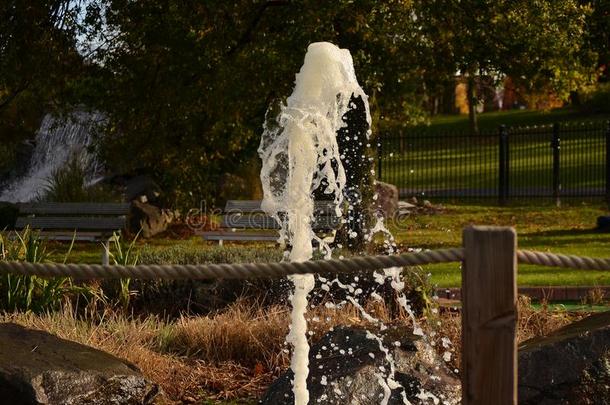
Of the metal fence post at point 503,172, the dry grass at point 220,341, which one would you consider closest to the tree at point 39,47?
the dry grass at point 220,341

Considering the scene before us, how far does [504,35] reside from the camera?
53.4 feet

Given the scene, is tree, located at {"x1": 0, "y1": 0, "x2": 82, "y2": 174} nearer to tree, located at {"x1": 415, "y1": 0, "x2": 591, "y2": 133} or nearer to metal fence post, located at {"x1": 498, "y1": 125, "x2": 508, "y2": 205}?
tree, located at {"x1": 415, "y1": 0, "x2": 591, "y2": 133}

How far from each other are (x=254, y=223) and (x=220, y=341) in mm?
7436

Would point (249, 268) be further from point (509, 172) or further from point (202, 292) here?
point (509, 172)

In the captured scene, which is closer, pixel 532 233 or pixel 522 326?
pixel 522 326

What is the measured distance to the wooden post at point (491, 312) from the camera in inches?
144

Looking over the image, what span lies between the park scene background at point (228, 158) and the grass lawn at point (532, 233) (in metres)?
0.06

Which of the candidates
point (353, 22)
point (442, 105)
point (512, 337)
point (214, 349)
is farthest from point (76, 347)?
point (442, 105)

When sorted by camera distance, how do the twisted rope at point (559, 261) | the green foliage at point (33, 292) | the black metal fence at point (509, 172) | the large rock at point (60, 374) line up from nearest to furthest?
the twisted rope at point (559, 261)
the large rock at point (60, 374)
the green foliage at point (33, 292)
the black metal fence at point (509, 172)

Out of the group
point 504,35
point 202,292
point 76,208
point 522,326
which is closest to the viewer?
point 522,326

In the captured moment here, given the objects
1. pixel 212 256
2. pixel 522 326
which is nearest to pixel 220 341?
pixel 522 326

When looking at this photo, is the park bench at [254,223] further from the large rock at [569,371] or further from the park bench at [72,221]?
the large rock at [569,371]

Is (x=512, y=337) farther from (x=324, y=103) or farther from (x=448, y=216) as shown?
(x=448, y=216)

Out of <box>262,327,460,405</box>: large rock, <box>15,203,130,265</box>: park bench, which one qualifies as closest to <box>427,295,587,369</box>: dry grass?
<box>262,327,460,405</box>: large rock
